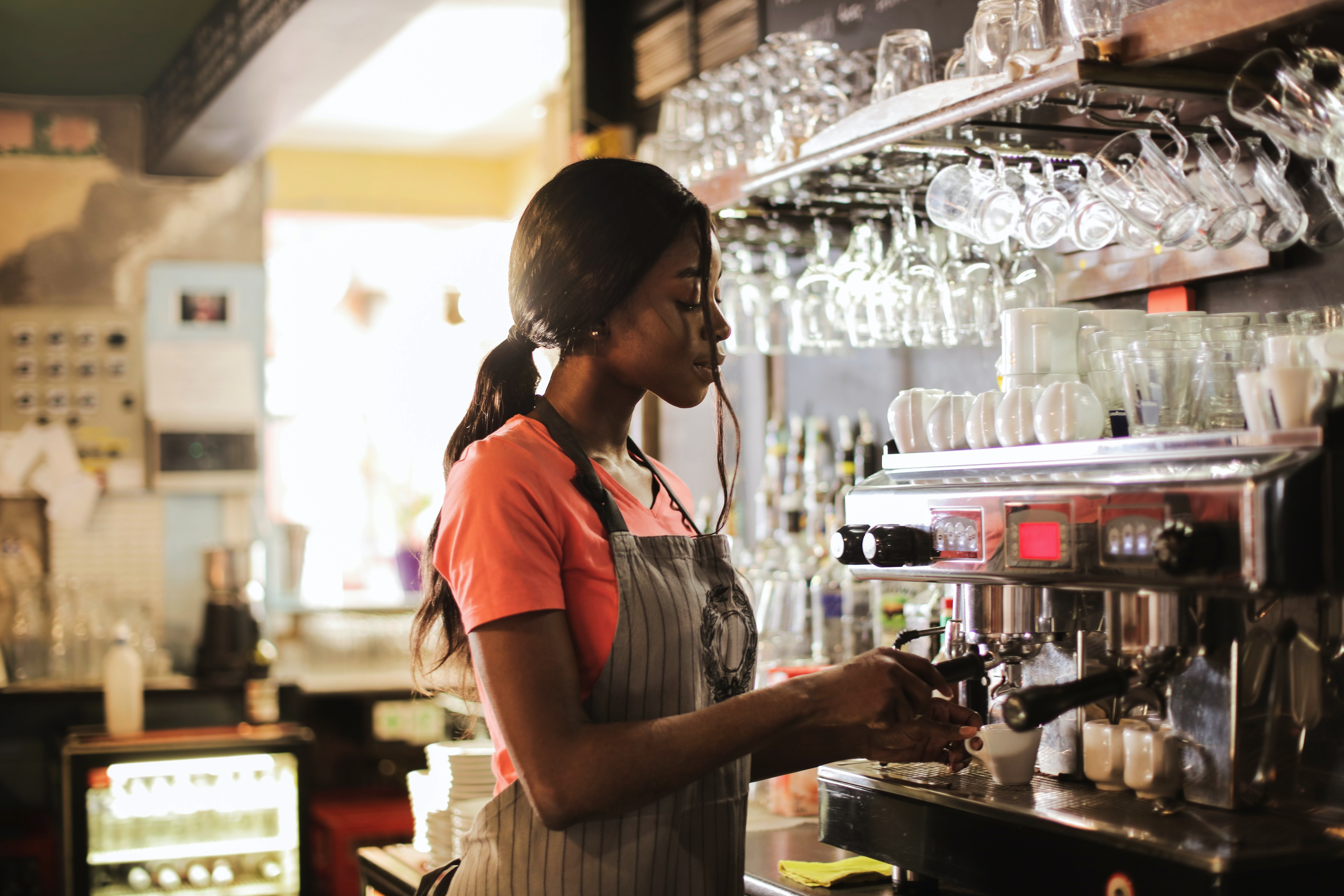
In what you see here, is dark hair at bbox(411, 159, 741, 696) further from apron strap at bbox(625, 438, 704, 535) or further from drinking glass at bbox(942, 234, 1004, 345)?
drinking glass at bbox(942, 234, 1004, 345)

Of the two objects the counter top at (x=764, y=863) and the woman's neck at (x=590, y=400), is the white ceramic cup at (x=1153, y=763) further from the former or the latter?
the woman's neck at (x=590, y=400)

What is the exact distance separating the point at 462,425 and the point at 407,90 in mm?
4812

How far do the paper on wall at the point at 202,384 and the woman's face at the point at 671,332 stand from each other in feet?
12.9

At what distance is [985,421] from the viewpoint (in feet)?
5.22

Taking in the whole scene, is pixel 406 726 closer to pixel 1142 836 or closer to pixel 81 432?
pixel 81 432

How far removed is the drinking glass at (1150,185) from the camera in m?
1.62

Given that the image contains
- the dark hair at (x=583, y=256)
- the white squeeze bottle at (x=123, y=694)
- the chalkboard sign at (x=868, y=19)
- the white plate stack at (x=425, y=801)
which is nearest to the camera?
the dark hair at (x=583, y=256)

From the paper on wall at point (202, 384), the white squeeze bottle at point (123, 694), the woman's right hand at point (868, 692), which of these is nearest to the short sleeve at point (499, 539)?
the woman's right hand at point (868, 692)

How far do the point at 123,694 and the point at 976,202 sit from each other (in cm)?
344

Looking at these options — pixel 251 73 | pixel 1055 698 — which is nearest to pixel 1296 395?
pixel 1055 698

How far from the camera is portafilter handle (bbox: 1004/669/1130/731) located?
4.16 feet

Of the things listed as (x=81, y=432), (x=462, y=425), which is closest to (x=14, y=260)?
(x=81, y=432)

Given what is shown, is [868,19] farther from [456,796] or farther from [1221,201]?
[456,796]

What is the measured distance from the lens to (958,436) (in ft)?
5.38
